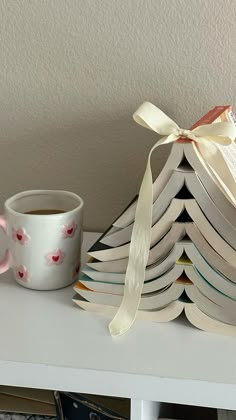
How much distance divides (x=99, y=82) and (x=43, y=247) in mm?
273

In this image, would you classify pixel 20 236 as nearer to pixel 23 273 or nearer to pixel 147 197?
pixel 23 273

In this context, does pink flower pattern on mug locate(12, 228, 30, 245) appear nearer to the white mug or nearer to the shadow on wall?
the white mug

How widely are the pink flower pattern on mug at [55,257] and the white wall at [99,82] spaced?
20 centimetres

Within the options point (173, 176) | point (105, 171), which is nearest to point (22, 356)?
point (173, 176)

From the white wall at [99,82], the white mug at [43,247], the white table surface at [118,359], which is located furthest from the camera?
the white wall at [99,82]

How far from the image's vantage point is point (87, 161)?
3.01ft

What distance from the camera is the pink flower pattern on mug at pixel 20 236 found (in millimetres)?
729

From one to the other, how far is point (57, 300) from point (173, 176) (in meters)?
0.21

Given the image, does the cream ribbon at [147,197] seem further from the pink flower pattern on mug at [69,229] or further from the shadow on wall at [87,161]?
the shadow on wall at [87,161]

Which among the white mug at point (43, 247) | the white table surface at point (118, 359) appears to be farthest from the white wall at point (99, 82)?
the white table surface at point (118, 359)

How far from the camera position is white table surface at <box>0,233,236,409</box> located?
0.60 metres

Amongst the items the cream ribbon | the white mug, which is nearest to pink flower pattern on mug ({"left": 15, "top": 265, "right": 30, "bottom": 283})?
the white mug

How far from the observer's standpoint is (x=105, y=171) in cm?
92

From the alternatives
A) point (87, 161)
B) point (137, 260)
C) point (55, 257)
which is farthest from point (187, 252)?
point (87, 161)
